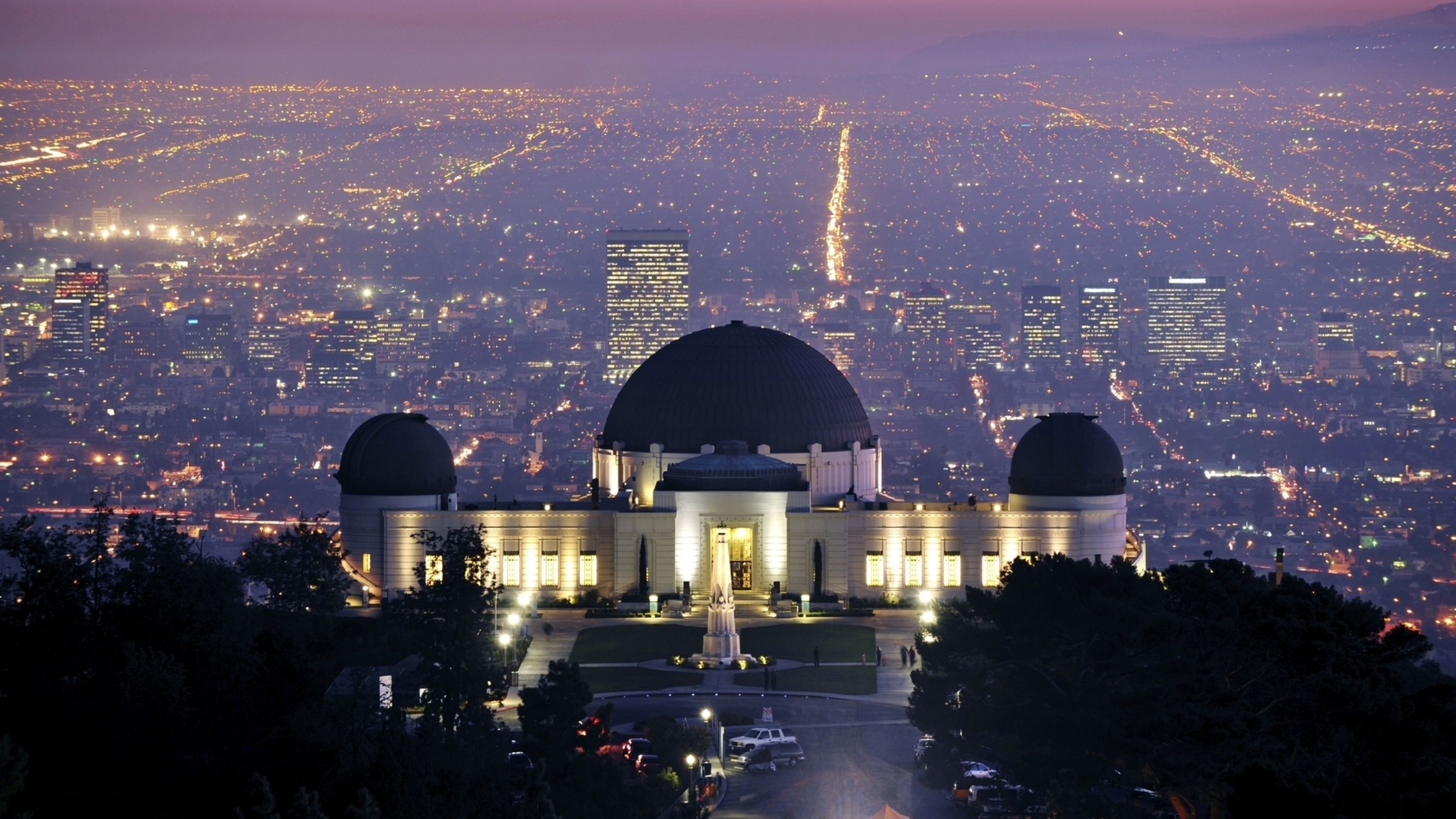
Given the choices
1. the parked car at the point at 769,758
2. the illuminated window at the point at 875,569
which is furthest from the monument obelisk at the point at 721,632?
the illuminated window at the point at 875,569

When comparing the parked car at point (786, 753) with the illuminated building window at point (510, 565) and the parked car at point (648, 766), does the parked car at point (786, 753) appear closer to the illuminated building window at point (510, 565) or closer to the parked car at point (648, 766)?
the parked car at point (648, 766)

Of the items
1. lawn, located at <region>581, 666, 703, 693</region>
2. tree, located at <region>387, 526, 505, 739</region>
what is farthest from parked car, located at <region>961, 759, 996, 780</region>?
lawn, located at <region>581, 666, 703, 693</region>

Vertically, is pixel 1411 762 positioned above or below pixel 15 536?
below

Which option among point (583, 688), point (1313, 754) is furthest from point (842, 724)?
point (1313, 754)

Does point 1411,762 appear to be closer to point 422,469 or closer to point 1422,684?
point 1422,684

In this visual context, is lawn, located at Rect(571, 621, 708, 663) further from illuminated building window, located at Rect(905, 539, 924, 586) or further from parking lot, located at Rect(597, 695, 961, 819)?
illuminated building window, located at Rect(905, 539, 924, 586)

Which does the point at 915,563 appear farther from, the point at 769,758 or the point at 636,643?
the point at 769,758

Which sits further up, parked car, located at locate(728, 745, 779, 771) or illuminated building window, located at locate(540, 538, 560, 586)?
illuminated building window, located at locate(540, 538, 560, 586)
